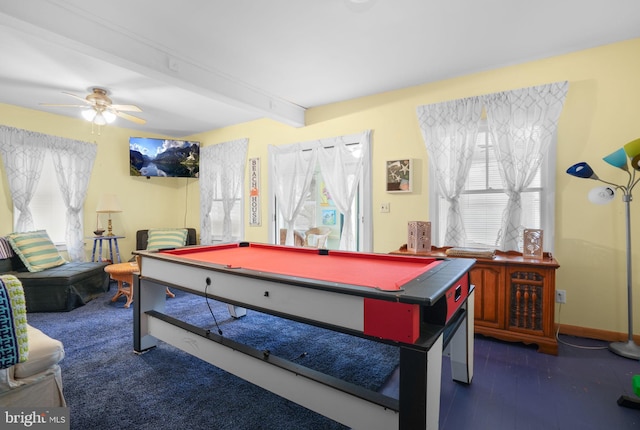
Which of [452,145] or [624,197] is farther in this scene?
[452,145]

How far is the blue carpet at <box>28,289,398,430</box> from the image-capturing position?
1.69 meters

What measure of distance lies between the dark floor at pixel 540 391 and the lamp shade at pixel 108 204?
473cm

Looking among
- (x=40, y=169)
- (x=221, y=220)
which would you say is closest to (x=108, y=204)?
(x=40, y=169)

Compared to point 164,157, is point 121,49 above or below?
above

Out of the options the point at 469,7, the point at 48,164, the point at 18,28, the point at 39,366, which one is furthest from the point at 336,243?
the point at 48,164

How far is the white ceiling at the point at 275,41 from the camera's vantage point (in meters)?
2.21

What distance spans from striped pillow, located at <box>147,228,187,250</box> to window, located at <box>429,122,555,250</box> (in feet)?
13.9

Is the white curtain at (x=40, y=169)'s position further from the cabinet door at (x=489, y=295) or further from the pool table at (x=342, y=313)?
the cabinet door at (x=489, y=295)

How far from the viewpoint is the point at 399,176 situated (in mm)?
3641

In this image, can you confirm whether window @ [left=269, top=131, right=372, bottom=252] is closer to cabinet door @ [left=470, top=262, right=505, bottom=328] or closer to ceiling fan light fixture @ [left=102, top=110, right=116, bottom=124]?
cabinet door @ [left=470, top=262, right=505, bottom=328]

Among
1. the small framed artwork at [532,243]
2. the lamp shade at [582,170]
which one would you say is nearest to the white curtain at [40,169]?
the small framed artwork at [532,243]

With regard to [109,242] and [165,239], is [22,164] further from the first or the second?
[165,239]

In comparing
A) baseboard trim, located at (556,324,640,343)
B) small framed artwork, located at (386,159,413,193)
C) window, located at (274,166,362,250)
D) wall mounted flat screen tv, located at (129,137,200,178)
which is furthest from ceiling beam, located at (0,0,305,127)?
baseboard trim, located at (556,324,640,343)

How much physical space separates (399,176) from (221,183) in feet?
10.6
